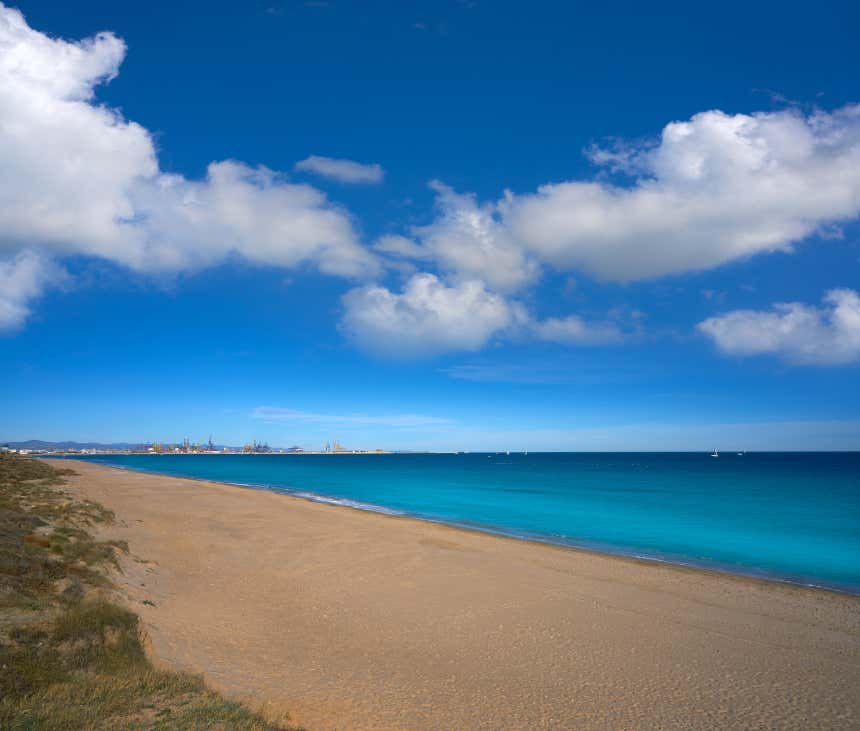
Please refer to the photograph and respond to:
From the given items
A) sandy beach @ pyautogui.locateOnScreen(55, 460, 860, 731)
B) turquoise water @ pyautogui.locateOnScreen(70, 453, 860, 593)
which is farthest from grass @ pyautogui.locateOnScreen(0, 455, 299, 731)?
turquoise water @ pyautogui.locateOnScreen(70, 453, 860, 593)

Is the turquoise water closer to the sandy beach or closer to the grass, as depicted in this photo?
the sandy beach

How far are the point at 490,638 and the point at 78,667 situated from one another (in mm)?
7319

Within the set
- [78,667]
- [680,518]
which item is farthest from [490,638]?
[680,518]

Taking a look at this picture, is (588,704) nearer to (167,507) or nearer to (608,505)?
(167,507)

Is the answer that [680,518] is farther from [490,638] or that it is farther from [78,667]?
[78,667]

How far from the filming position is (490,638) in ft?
34.8

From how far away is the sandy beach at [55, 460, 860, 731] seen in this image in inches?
306

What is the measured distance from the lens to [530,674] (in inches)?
352

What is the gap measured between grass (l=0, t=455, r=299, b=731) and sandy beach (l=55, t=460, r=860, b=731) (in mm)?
948

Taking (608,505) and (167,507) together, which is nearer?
(167,507)

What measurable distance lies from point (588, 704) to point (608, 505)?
35755mm

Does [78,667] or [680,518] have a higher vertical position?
[78,667]

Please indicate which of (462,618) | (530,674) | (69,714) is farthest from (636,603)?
(69,714)

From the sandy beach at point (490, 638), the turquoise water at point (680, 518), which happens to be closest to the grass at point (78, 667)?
the sandy beach at point (490, 638)
